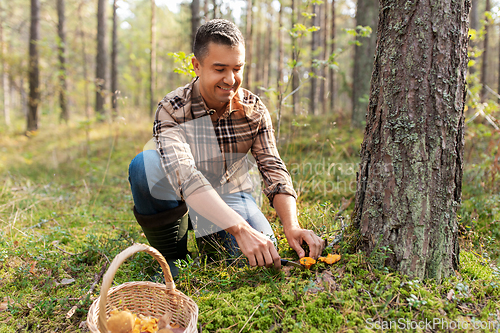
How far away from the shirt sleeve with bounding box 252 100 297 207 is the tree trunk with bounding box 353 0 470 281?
1.84 feet

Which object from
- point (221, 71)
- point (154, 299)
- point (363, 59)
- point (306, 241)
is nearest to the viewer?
point (154, 299)

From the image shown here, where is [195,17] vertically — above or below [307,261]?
above

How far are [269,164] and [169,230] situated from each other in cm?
82

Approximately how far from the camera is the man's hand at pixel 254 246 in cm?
150

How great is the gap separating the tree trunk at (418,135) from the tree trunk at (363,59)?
14.5ft

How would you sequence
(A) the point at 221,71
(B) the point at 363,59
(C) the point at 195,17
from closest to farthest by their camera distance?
1. (A) the point at 221,71
2. (C) the point at 195,17
3. (B) the point at 363,59

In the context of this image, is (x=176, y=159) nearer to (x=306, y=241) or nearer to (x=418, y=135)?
(x=306, y=241)

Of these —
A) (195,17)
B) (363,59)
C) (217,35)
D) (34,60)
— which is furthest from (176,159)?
(34,60)

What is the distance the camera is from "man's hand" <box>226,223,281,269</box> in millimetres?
1504

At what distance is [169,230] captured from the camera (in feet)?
6.22

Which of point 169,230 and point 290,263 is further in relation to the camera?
point 169,230

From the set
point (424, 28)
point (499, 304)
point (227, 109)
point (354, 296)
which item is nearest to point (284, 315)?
point (354, 296)

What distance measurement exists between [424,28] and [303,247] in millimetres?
1351

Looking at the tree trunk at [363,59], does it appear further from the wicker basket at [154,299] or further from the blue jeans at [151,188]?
the wicker basket at [154,299]
